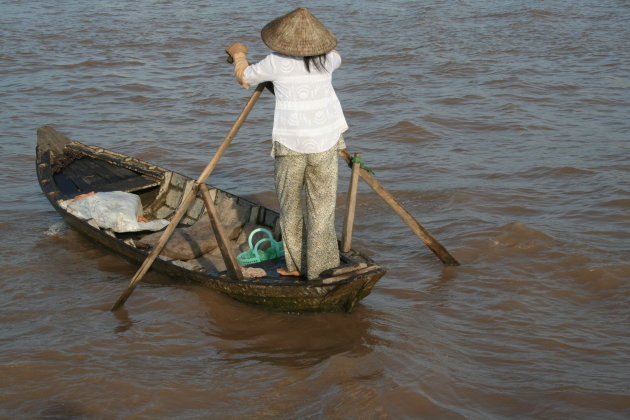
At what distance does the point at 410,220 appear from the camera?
5574 mm

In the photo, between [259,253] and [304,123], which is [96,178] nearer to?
[259,253]

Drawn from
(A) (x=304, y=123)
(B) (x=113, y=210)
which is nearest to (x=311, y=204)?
(A) (x=304, y=123)

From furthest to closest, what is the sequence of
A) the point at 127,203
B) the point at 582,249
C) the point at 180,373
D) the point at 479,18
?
the point at 479,18 < the point at 127,203 < the point at 582,249 < the point at 180,373

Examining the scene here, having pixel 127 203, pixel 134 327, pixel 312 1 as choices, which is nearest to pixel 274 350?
pixel 134 327

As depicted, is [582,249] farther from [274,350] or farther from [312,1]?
[312,1]

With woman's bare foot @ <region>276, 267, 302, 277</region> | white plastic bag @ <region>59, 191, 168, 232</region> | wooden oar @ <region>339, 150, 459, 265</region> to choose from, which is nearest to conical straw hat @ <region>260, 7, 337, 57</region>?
wooden oar @ <region>339, 150, 459, 265</region>

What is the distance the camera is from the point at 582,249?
5863 mm

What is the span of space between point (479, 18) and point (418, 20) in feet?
3.79

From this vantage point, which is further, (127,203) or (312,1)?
(312,1)

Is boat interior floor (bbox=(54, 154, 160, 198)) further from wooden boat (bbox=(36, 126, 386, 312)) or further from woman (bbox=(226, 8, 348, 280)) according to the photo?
woman (bbox=(226, 8, 348, 280))

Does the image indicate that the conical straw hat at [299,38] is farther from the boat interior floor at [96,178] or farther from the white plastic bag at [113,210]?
the boat interior floor at [96,178]

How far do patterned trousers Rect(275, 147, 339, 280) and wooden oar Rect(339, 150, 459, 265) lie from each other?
637mm

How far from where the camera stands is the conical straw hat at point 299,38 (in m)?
4.27

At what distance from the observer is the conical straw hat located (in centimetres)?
427
